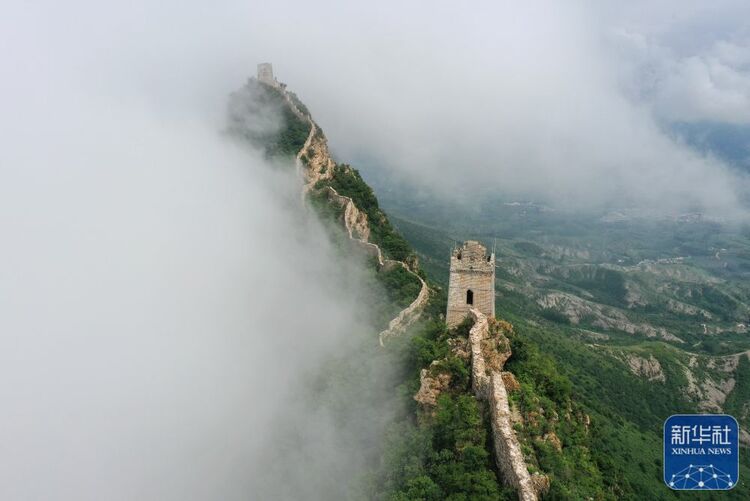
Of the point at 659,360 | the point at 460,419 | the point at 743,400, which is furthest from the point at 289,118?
the point at 743,400

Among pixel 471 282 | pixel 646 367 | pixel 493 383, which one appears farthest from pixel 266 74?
pixel 646 367

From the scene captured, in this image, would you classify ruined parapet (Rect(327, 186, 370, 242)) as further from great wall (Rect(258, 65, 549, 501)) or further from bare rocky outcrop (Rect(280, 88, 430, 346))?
great wall (Rect(258, 65, 549, 501))

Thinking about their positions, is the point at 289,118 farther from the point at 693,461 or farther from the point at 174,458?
the point at 693,461

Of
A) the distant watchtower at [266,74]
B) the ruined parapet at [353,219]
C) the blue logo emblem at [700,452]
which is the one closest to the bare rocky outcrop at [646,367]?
the ruined parapet at [353,219]

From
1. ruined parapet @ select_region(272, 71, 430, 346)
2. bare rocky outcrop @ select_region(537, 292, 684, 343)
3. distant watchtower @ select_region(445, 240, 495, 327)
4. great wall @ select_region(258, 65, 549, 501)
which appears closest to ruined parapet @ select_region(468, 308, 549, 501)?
great wall @ select_region(258, 65, 549, 501)

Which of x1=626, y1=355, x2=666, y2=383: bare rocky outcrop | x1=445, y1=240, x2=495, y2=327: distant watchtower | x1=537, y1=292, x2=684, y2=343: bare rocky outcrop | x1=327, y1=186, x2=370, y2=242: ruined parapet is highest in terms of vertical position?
x1=537, y1=292, x2=684, y2=343: bare rocky outcrop

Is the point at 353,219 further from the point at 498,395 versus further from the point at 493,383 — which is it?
the point at 498,395
